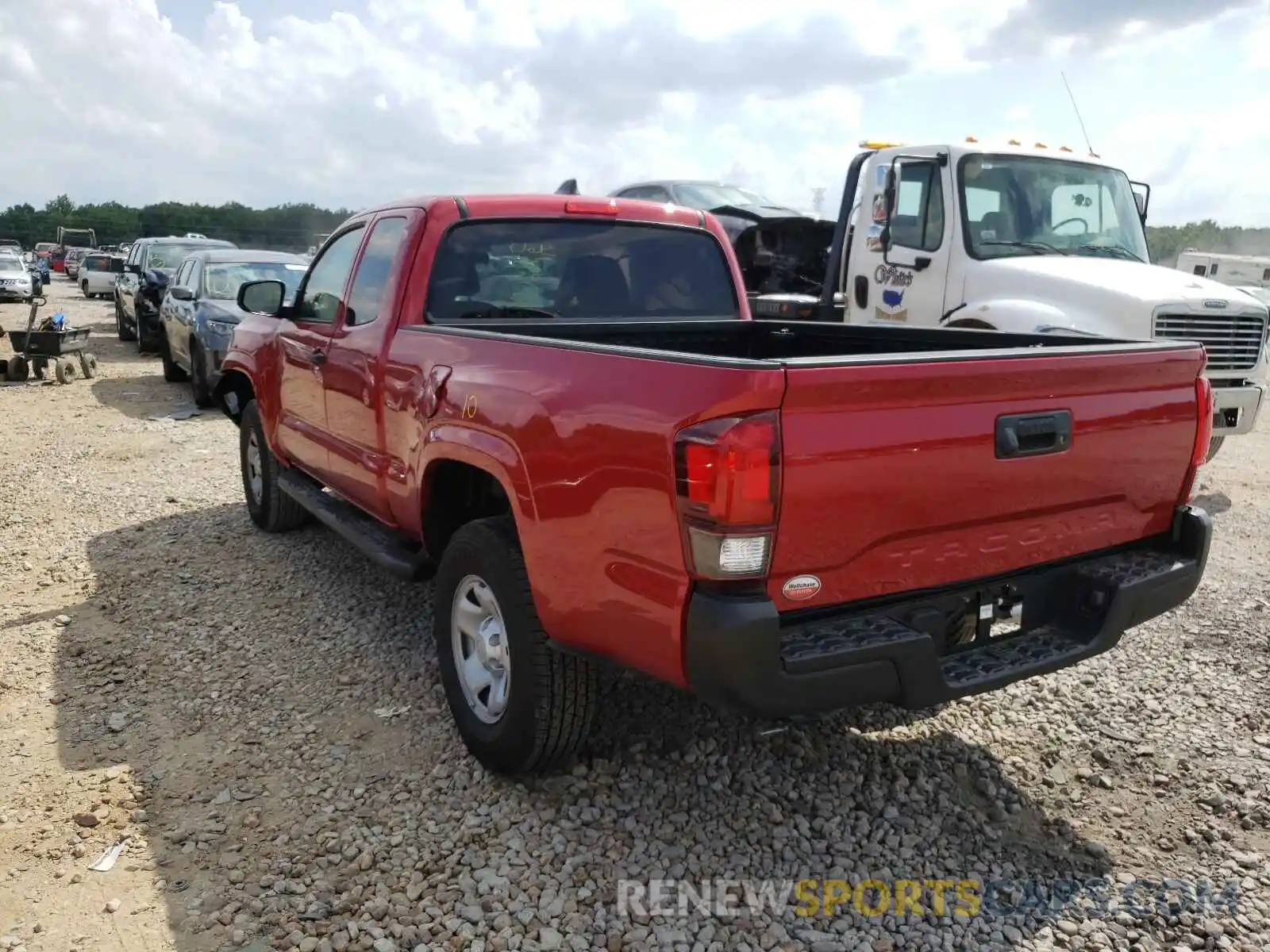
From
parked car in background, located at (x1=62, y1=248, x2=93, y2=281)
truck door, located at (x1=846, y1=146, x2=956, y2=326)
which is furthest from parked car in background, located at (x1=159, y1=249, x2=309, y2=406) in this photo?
parked car in background, located at (x1=62, y1=248, x2=93, y2=281)

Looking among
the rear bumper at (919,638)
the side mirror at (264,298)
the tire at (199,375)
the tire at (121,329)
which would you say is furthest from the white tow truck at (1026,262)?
the tire at (121,329)

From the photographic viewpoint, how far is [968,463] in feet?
8.73

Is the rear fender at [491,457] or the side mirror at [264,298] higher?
the side mirror at [264,298]

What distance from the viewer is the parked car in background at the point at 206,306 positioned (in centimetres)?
1073

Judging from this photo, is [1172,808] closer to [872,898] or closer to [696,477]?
[872,898]

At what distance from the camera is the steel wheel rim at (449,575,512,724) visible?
335 cm

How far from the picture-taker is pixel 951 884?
2.87 m

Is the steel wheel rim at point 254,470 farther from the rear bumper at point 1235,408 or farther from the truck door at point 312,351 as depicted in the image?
the rear bumper at point 1235,408

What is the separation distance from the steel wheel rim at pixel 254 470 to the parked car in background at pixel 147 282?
9.71m

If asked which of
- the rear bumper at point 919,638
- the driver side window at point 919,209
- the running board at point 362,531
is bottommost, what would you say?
the running board at point 362,531

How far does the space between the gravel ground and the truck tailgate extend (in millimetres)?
919

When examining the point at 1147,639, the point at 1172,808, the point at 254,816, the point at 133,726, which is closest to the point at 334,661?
the point at 133,726

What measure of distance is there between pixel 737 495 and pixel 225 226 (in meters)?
56.3

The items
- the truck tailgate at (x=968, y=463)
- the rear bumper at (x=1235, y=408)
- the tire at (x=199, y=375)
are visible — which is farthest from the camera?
the tire at (x=199, y=375)
